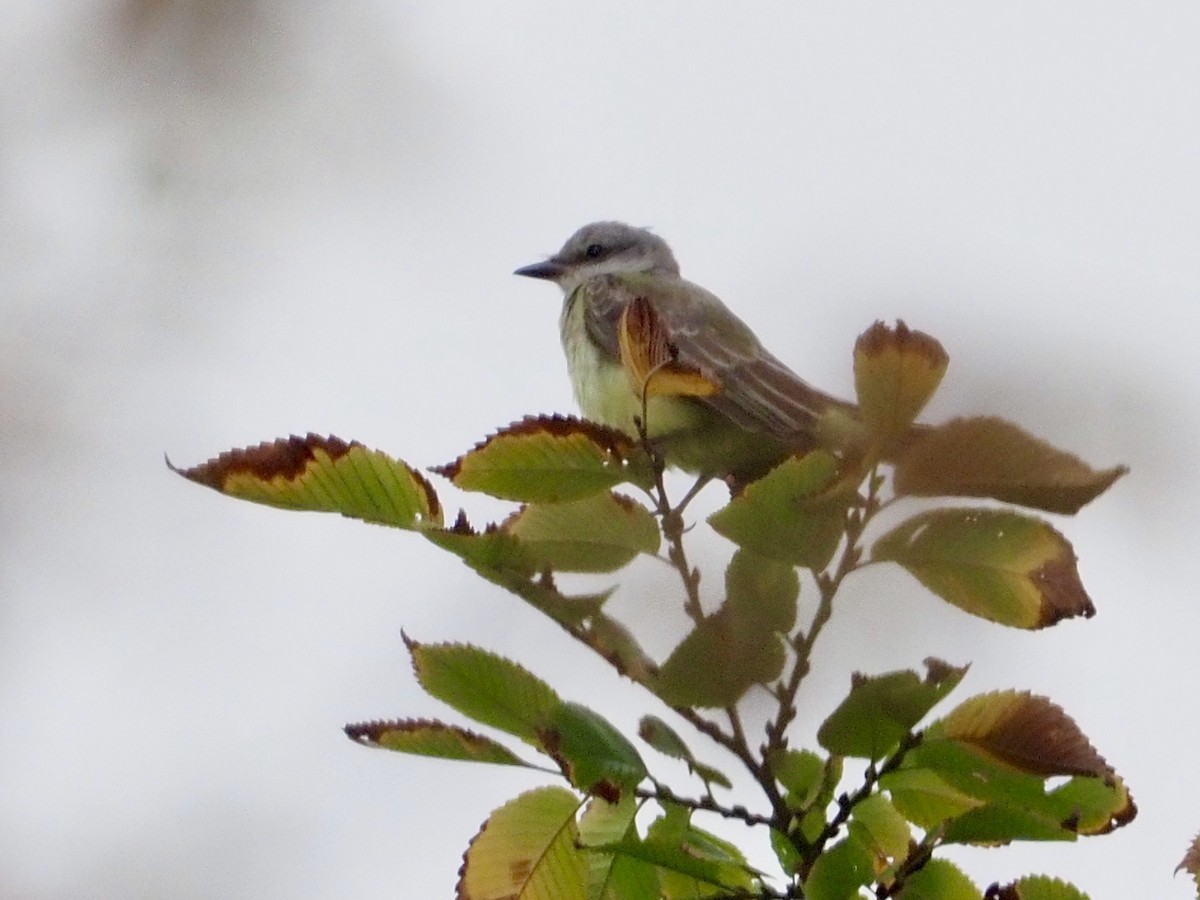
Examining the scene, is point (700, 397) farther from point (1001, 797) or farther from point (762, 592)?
point (1001, 797)

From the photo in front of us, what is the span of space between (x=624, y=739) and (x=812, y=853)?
28cm

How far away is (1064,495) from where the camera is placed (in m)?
1.67

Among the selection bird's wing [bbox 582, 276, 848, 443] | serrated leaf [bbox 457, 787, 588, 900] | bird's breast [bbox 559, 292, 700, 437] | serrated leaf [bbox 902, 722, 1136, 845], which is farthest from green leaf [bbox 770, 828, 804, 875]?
bird's breast [bbox 559, 292, 700, 437]

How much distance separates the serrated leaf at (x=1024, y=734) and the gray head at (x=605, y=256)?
4.40 metres

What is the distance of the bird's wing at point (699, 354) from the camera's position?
1967 millimetres

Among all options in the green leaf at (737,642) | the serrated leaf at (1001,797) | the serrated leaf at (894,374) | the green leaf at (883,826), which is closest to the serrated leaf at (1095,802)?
the serrated leaf at (1001,797)

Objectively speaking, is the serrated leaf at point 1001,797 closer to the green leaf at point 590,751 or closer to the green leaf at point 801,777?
the green leaf at point 801,777

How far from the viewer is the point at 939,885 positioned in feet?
6.24

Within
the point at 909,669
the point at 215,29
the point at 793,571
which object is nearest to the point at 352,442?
the point at 793,571

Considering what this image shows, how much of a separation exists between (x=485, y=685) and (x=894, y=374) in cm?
64

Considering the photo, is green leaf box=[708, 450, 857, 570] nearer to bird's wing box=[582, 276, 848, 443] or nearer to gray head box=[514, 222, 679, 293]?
bird's wing box=[582, 276, 848, 443]

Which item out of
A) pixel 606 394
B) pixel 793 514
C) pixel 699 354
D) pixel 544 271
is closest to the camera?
pixel 793 514

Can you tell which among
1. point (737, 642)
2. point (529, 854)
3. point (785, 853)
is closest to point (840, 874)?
point (785, 853)

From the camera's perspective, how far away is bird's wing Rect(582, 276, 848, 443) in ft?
6.45
